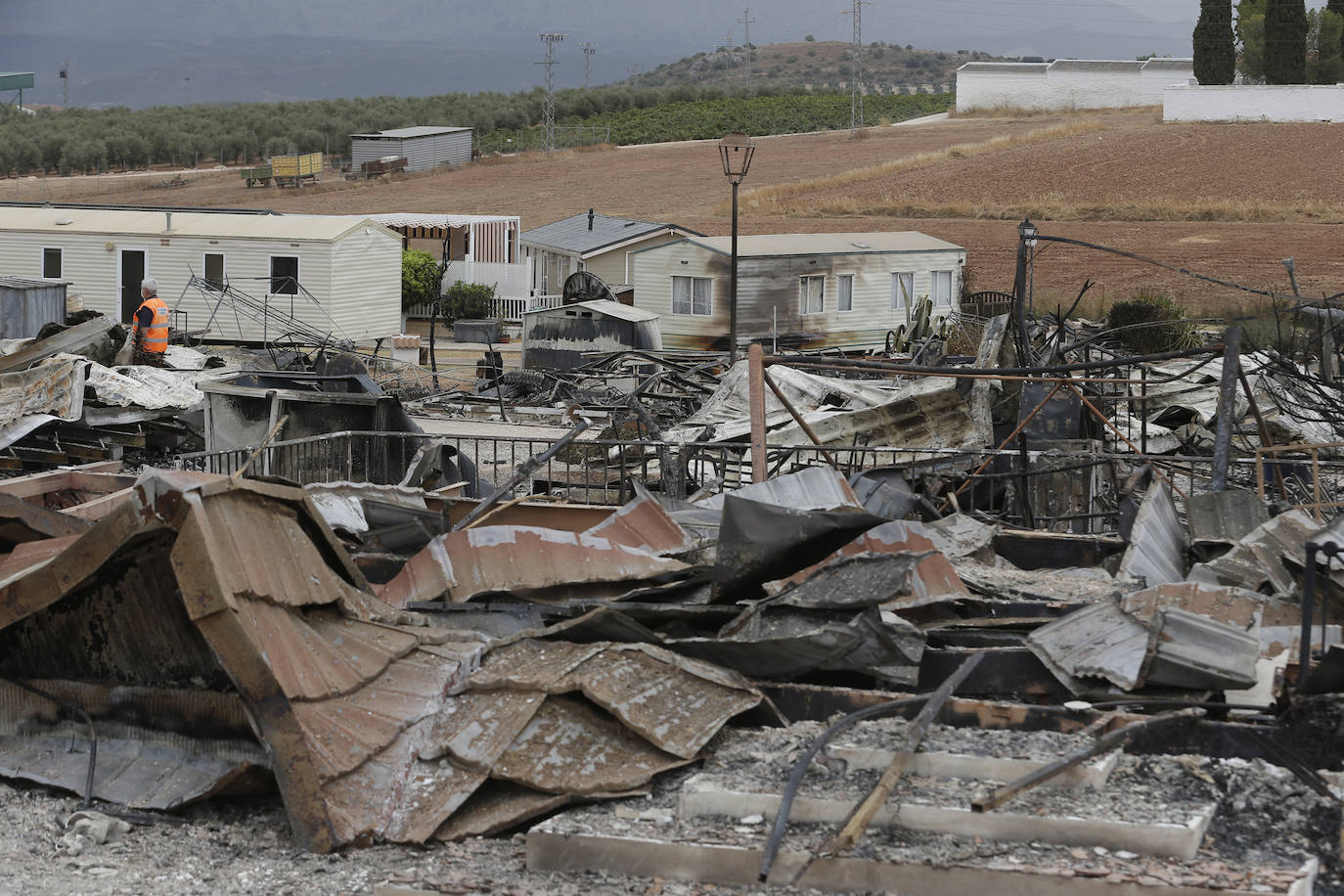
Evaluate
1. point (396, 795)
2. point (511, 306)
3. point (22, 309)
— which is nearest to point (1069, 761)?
point (396, 795)

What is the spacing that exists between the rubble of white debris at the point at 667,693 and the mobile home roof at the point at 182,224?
75.5 feet

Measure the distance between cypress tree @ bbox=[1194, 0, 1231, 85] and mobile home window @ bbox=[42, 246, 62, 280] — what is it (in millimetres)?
62498

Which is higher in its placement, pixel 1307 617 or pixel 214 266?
pixel 214 266

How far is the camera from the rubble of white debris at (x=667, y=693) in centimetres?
466

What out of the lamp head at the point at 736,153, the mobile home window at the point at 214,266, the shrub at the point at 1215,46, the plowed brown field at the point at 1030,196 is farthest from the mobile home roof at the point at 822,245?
the shrub at the point at 1215,46

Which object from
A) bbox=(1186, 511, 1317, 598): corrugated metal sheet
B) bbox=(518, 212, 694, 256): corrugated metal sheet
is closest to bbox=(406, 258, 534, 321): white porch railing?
Answer: bbox=(518, 212, 694, 256): corrugated metal sheet

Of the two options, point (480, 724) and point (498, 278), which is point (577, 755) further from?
point (498, 278)

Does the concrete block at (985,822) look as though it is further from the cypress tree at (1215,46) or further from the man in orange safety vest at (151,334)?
the cypress tree at (1215,46)

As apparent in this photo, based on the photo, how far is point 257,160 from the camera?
3255 inches

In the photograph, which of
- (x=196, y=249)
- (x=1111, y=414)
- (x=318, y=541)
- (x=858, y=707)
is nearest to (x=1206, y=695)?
(x=858, y=707)

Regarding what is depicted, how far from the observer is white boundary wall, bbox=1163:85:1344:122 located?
220 ft

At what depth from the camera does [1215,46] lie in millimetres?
74625

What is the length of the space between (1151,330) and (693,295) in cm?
959

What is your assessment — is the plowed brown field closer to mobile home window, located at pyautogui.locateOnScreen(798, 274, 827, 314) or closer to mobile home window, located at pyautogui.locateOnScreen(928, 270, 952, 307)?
mobile home window, located at pyautogui.locateOnScreen(928, 270, 952, 307)
